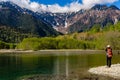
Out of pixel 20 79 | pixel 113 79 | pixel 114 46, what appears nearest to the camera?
pixel 113 79

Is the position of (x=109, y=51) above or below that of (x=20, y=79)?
above

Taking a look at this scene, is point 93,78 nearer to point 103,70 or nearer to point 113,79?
point 113,79

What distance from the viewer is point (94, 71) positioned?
54.2m

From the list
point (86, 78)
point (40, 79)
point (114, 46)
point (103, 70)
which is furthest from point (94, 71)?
point (114, 46)

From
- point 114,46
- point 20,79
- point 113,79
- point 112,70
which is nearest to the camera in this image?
point 113,79

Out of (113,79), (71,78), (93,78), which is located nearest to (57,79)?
(71,78)

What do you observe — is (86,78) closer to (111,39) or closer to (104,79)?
(104,79)

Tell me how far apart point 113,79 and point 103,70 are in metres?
8.58

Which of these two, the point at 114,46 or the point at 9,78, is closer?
the point at 9,78

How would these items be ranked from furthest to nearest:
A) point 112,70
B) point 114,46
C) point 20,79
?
point 114,46 < point 112,70 < point 20,79

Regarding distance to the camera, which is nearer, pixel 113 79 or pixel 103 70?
pixel 113 79

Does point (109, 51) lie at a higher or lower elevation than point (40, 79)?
higher

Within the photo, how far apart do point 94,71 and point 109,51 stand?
4534mm

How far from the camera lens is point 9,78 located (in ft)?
165
